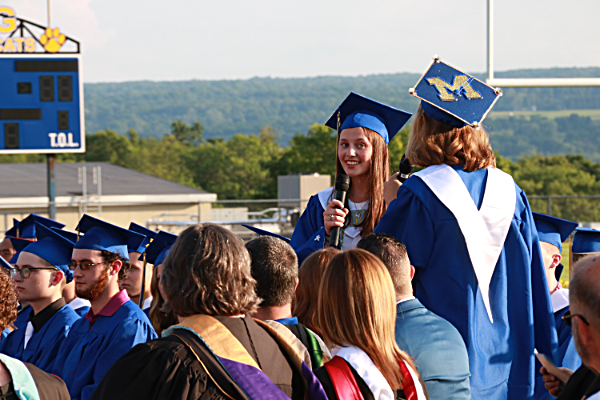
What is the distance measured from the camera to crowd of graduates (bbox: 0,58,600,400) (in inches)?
76.2

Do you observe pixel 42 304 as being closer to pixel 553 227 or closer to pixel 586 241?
pixel 553 227

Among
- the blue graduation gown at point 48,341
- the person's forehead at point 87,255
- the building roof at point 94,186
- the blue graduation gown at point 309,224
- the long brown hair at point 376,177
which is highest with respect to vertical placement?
the long brown hair at point 376,177

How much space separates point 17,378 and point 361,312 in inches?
46.9

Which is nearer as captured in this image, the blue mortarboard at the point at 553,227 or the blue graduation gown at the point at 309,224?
the blue graduation gown at the point at 309,224

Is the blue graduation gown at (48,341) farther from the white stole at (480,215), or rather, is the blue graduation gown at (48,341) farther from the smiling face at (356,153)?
the white stole at (480,215)

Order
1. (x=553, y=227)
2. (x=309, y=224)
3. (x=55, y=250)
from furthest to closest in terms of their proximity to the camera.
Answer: (x=55, y=250)
(x=553, y=227)
(x=309, y=224)

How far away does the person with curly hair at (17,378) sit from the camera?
229 cm

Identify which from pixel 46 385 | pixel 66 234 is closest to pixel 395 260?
pixel 46 385

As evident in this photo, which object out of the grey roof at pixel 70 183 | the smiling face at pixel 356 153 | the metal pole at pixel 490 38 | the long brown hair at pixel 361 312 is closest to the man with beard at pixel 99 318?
the smiling face at pixel 356 153

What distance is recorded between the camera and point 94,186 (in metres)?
46.9

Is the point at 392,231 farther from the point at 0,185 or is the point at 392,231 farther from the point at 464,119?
the point at 0,185

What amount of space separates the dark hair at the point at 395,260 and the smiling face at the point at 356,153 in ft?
3.79

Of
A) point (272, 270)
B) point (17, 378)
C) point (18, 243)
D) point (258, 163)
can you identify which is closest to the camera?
point (17, 378)

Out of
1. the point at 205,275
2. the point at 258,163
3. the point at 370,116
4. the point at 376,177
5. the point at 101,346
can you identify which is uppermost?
the point at 370,116
